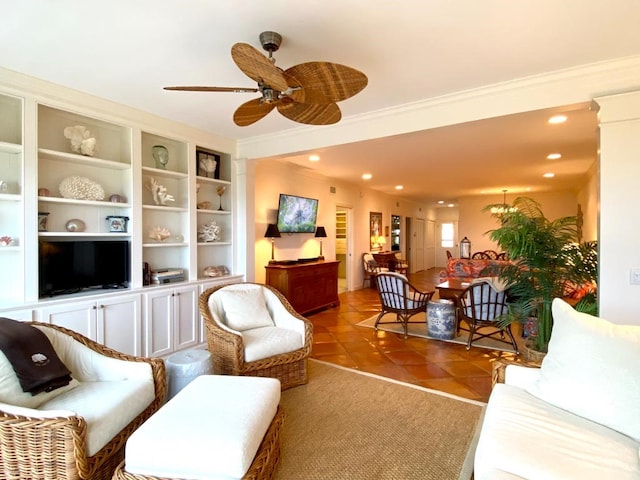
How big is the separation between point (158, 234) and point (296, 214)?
2659 mm

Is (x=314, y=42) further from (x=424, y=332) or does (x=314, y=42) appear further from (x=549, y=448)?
(x=424, y=332)

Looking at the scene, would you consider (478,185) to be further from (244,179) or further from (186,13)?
(186,13)

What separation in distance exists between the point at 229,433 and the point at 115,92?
298 centimetres

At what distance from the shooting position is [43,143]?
9.98ft

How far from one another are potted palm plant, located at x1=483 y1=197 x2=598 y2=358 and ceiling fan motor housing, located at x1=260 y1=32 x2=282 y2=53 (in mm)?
2270

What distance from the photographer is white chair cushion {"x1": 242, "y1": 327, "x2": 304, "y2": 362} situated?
268 cm

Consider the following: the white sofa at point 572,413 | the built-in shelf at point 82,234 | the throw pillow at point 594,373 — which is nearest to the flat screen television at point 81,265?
the built-in shelf at point 82,234

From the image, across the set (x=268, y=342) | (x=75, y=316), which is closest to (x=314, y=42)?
(x=268, y=342)

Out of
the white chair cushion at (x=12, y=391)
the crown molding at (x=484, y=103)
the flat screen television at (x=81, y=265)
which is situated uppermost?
the crown molding at (x=484, y=103)

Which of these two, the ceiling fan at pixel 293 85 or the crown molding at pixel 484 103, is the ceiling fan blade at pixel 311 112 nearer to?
the ceiling fan at pixel 293 85

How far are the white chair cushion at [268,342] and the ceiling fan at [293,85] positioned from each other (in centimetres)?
177

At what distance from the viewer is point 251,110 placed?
2256 mm

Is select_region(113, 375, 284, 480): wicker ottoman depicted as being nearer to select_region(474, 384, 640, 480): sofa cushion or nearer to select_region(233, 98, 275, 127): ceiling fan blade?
select_region(474, 384, 640, 480): sofa cushion

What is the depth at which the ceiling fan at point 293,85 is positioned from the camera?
1.67 meters
